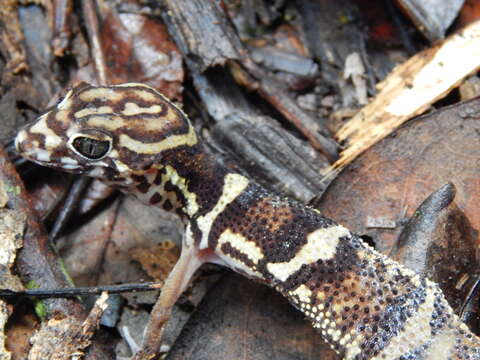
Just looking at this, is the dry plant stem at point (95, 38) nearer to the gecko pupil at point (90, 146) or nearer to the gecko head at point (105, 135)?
the gecko head at point (105, 135)

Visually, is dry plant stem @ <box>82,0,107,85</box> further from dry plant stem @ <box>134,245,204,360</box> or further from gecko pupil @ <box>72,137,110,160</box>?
dry plant stem @ <box>134,245,204,360</box>

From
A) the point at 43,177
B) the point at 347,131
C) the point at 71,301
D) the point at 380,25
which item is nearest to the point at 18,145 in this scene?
the point at 43,177

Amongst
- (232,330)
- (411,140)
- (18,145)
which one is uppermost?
(411,140)

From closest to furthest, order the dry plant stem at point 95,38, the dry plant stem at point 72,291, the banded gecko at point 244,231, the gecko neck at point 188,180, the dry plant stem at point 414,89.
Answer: the banded gecko at point 244,231 → the dry plant stem at point 72,291 → the gecko neck at point 188,180 → the dry plant stem at point 414,89 → the dry plant stem at point 95,38

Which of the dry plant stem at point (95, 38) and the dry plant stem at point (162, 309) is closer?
the dry plant stem at point (162, 309)

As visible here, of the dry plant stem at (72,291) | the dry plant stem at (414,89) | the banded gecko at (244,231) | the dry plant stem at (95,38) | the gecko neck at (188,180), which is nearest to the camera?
the banded gecko at (244,231)

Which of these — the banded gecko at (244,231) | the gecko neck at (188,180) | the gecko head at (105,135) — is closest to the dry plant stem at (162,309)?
the banded gecko at (244,231)

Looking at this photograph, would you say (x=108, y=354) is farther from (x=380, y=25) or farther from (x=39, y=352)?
(x=380, y=25)

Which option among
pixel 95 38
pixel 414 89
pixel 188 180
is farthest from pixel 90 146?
pixel 414 89
